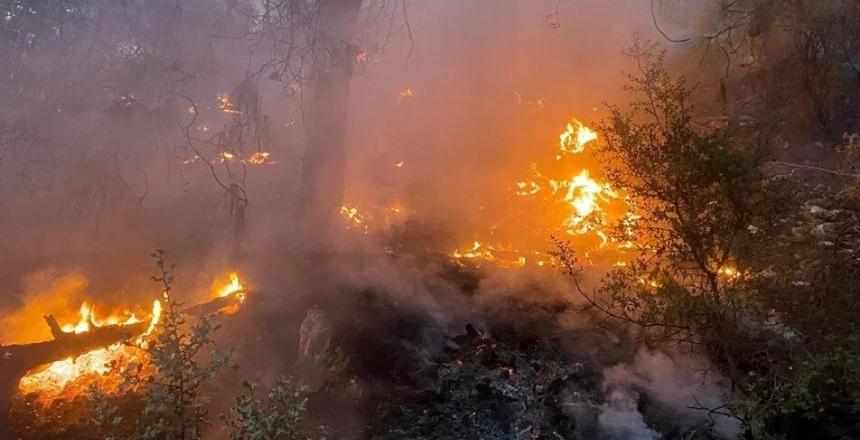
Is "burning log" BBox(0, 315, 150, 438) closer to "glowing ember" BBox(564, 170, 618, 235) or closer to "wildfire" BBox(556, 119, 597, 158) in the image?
"glowing ember" BBox(564, 170, 618, 235)

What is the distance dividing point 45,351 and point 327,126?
149 inches

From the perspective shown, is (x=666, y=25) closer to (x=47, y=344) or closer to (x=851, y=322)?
(x=851, y=322)

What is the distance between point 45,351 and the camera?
481 cm

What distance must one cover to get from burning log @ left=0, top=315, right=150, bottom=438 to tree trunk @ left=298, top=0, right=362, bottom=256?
7.81 feet

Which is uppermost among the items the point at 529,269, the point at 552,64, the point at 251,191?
the point at 552,64

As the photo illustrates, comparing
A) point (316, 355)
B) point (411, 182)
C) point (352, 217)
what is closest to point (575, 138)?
point (411, 182)

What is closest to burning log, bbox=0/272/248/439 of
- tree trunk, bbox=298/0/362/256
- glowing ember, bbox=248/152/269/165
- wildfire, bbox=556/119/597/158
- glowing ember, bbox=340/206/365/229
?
tree trunk, bbox=298/0/362/256

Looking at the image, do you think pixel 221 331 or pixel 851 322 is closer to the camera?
pixel 851 322

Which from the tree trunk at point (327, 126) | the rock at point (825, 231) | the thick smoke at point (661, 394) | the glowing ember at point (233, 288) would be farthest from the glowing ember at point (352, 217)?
the rock at point (825, 231)

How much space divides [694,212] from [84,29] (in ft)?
24.3

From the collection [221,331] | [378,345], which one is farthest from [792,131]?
[221,331]

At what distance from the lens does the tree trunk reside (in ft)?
18.6

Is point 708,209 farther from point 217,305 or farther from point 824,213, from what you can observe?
point 217,305

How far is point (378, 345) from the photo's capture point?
4883mm
